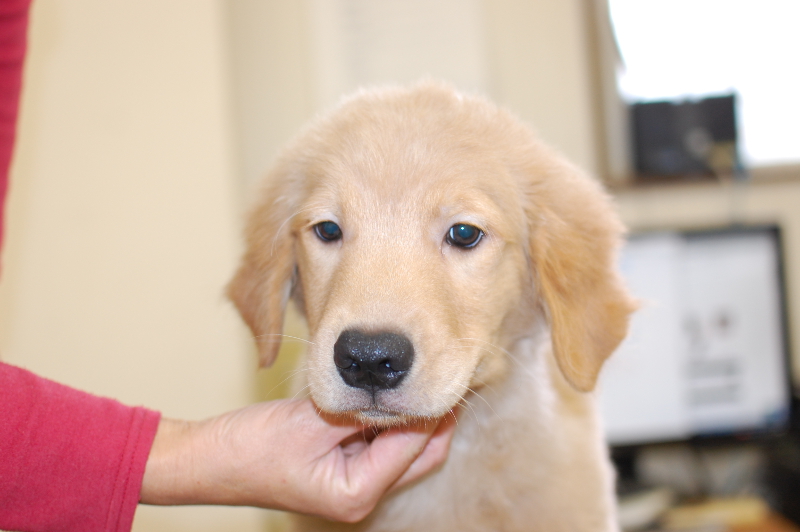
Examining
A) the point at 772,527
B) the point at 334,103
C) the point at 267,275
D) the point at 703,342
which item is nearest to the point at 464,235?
the point at 267,275

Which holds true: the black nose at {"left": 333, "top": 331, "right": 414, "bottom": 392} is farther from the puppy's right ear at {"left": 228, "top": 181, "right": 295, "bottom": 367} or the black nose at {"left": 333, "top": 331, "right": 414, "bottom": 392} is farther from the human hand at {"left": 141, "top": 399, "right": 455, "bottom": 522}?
the puppy's right ear at {"left": 228, "top": 181, "right": 295, "bottom": 367}

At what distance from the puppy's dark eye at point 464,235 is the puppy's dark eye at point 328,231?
0.92ft

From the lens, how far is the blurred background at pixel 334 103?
2480mm

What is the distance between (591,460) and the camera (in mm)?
1723

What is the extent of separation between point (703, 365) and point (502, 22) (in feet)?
6.86

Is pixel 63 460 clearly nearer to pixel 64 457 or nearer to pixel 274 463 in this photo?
pixel 64 457

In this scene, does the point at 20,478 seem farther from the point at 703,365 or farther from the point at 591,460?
the point at 703,365

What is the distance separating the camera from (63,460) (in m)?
1.20

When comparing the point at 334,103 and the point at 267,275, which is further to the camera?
the point at 334,103

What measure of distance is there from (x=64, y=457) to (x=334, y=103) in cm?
162

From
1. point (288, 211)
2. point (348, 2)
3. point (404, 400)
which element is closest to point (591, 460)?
point (404, 400)

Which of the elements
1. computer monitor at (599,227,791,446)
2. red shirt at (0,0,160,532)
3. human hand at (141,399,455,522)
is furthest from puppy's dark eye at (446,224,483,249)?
computer monitor at (599,227,791,446)

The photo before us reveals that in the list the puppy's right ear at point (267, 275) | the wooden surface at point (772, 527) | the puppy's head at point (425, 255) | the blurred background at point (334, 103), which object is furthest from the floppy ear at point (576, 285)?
the wooden surface at point (772, 527)

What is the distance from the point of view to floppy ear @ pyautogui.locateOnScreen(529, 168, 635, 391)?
5.07ft
